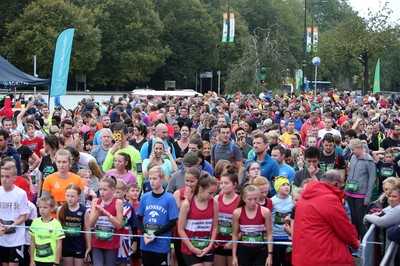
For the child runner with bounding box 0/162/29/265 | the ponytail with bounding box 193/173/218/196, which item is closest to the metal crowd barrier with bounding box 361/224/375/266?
the ponytail with bounding box 193/173/218/196

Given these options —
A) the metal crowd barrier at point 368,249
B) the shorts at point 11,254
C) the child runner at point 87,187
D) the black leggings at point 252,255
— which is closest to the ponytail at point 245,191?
the black leggings at point 252,255

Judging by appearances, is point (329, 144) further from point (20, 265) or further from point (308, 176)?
point (20, 265)

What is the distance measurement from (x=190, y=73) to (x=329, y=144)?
2348 inches

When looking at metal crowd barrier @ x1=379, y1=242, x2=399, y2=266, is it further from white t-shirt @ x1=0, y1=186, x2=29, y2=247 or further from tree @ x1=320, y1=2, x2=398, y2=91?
tree @ x1=320, y1=2, x2=398, y2=91

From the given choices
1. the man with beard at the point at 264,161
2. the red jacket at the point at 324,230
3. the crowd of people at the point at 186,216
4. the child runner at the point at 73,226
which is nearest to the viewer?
the red jacket at the point at 324,230

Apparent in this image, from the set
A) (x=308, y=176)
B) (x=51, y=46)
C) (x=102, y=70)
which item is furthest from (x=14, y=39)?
(x=308, y=176)

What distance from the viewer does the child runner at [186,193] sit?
312 inches

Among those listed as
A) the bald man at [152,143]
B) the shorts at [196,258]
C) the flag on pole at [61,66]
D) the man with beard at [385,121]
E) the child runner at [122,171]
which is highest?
the flag on pole at [61,66]

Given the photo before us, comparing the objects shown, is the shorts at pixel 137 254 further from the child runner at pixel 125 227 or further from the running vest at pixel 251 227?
the running vest at pixel 251 227

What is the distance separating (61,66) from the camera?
69.5 ft

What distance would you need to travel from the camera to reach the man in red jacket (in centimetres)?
655

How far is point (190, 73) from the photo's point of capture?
70.2 m

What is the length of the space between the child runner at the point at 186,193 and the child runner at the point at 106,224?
0.68 meters

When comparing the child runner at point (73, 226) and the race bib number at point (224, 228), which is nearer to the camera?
the race bib number at point (224, 228)
